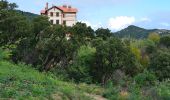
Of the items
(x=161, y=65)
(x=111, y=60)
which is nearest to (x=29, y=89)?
(x=111, y=60)

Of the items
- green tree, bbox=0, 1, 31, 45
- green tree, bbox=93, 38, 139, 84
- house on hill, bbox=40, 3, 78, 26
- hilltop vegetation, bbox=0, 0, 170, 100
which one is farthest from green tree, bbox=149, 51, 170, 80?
house on hill, bbox=40, 3, 78, 26

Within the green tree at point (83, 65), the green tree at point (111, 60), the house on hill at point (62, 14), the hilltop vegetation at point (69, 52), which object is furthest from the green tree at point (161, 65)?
the house on hill at point (62, 14)

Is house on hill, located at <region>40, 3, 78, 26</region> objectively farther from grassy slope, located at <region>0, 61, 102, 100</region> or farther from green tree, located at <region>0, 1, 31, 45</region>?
grassy slope, located at <region>0, 61, 102, 100</region>

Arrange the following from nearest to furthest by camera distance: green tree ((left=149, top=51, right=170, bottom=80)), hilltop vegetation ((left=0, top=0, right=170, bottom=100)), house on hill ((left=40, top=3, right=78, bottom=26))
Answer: hilltop vegetation ((left=0, top=0, right=170, bottom=100)) < green tree ((left=149, top=51, right=170, bottom=80)) < house on hill ((left=40, top=3, right=78, bottom=26))

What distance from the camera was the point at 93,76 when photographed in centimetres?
4994

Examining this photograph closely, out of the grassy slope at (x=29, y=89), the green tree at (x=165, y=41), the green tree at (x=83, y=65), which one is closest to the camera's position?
the grassy slope at (x=29, y=89)

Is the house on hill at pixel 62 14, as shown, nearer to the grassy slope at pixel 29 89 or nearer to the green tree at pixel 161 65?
the green tree at pixel 161 65

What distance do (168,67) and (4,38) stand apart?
70.1ft

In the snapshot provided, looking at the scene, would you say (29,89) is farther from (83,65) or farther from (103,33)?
(103,33)

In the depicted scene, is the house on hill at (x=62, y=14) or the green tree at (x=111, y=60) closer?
the green tree at (x=111, y=60)

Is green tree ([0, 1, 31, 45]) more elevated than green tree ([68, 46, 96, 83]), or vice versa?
green tree ([0, 1, 31, 45])

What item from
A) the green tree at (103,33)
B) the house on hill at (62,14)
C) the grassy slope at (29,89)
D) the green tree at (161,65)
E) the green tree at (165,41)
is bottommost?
the green tree at (161,65)

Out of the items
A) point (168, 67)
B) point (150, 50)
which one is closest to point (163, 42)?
point (150, 50)

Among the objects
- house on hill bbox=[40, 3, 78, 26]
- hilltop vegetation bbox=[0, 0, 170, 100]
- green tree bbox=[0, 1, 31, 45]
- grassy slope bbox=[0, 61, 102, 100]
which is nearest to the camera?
grassy slope bbox=[0, 61, 102, 100]
